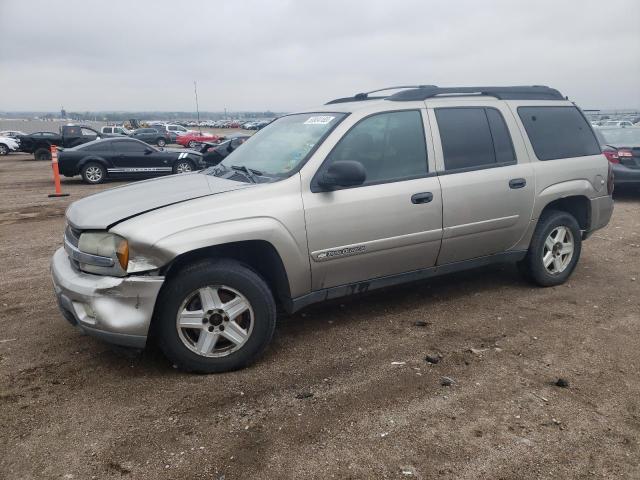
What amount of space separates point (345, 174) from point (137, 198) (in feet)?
4.97

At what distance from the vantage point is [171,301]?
→ 10.8 feet

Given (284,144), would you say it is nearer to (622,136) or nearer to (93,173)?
(622,136)

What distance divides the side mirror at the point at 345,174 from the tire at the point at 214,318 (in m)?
0.86

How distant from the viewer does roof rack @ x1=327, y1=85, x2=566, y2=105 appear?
4383mm

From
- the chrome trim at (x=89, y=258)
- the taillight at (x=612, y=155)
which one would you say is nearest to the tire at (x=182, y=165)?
the taillight at (x=612, y=155)

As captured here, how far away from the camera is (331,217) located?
→ 12.3ft

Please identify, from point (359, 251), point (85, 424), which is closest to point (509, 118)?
point (359, 251)

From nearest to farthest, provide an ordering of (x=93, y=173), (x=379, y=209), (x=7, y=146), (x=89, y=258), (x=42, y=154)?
(x=89, y=258) → (x=379, y=209) → (x=93, y=173) → (x=42, y=154) → (x=7, y=146)

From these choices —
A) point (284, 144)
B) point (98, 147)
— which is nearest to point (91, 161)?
point (98, 147)

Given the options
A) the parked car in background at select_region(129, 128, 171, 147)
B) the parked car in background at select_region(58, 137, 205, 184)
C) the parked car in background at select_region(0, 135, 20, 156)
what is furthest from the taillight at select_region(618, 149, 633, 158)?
the parked car in background at select_region(129, 128, 171, 147)

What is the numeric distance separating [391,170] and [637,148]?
26.8 feet

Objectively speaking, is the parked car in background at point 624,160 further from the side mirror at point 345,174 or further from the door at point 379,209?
the side mirror at point 345,174

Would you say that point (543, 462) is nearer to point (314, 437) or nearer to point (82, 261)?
point (314, 437)

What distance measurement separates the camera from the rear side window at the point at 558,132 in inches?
194
